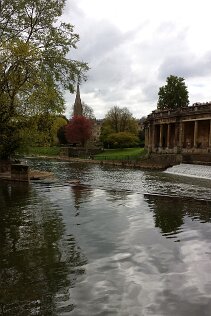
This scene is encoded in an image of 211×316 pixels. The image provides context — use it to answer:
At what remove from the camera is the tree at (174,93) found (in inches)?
2986

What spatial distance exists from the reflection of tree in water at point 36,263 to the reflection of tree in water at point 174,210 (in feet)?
12.7

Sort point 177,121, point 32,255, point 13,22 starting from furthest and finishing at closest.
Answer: point 177,121 → point 13,22 → point 32,255

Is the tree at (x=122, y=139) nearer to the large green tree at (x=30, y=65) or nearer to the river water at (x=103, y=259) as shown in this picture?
the large green tree at (x=30, y=65)

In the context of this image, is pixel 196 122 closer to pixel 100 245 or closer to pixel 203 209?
pixel 203 209

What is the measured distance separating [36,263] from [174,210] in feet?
28.8

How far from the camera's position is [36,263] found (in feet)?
28.7

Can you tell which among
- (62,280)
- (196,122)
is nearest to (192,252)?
(62,280)

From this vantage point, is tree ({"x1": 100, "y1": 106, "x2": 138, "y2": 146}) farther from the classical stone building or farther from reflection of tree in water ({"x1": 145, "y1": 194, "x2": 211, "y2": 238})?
reflection of tree in water ({"x1": 145, "y1": 194, "x2": 211, "y2": 238})

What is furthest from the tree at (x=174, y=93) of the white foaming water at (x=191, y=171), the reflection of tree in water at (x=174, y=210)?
the reflection of tree in water at (x=174, y=210)

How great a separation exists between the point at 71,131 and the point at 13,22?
68.7 m

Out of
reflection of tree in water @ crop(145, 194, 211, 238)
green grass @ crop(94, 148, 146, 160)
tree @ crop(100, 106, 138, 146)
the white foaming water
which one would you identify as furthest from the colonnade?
reflection of tree in water @ crop(145, 194, 211, 238)

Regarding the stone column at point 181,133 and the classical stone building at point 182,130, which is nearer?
the classical stone building at point 182,130

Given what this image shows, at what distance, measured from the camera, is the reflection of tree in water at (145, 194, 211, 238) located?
13.2 m

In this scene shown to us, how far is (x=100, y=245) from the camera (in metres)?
10.3
